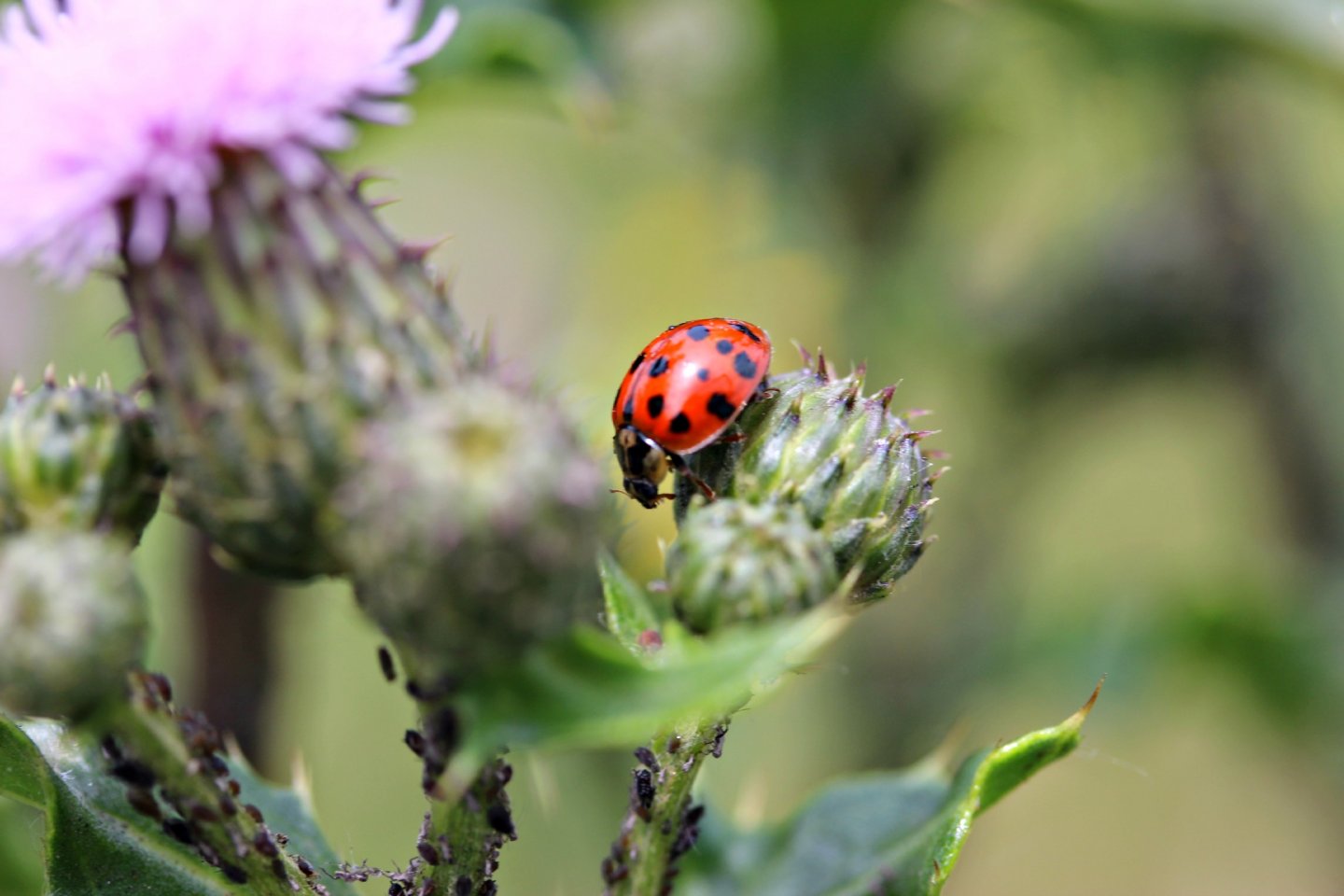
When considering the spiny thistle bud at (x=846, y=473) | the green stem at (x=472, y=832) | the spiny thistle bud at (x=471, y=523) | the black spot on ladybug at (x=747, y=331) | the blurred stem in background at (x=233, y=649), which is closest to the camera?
the spiny thistle bud at (x=471, y=523)

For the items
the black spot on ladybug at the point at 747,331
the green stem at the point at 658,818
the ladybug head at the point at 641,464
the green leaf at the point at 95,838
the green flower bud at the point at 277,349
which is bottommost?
the green leaf at the point at 95,838

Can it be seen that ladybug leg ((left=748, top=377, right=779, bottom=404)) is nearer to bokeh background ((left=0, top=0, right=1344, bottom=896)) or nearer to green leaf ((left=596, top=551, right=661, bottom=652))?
green leaf ((left=596, top=551, right=661, bottom=652))

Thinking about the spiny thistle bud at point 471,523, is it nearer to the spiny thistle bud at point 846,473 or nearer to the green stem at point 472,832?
the green stem at point 472,832

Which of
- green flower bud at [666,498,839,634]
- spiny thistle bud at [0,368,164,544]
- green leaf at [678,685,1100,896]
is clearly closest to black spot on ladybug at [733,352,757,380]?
green flower bud at [666,498,839,634]

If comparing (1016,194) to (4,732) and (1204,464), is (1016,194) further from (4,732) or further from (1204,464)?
(4,732)

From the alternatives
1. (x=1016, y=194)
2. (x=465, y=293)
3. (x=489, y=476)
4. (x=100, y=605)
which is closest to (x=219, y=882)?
(x=100, y=605)

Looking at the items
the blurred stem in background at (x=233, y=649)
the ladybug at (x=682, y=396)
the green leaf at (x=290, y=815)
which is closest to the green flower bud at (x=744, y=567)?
the ladybug at (x=682, y=396)

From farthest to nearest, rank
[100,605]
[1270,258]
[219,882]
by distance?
[1270,258] < [219,882] < [100,605]

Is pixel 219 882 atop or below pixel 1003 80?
below
